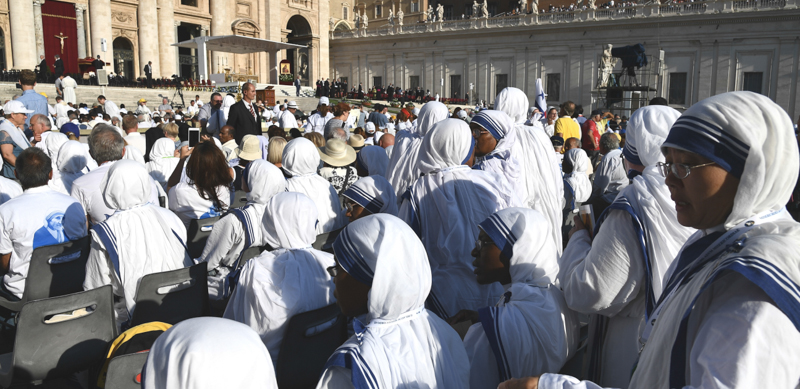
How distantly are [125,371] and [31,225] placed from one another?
2.47 metres

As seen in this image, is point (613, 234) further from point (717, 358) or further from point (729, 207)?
point (717, 358)

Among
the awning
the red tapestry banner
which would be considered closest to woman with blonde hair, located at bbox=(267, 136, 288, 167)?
the awning

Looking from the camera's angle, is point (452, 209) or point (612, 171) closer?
point (452, 209)

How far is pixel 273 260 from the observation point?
297 cm

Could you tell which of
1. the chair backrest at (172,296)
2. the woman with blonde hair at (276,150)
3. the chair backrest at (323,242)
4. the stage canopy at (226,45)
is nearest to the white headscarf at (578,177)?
the woman with blonde hair at (276,150)

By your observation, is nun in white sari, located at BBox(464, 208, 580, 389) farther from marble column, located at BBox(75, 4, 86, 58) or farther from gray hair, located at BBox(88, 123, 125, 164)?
marble column, located at BBox(75, 4, 86, 58)

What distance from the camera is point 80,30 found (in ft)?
101

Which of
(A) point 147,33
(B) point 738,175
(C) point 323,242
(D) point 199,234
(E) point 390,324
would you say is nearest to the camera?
(B) point 738,175

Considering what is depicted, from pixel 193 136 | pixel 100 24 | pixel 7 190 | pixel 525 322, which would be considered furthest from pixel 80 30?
pixel 525 322

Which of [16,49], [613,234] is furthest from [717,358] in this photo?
[16,49]

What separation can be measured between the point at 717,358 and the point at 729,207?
433 mm

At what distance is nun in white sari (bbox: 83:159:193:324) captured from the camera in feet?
11.5

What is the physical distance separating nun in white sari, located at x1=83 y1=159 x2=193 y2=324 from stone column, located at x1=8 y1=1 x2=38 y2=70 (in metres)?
30.6

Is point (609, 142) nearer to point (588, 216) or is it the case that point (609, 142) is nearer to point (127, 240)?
point (588, 216)
